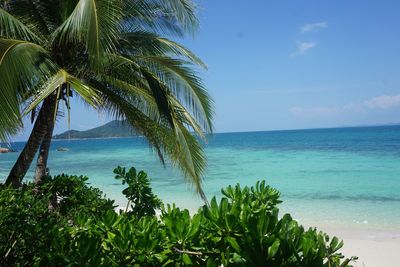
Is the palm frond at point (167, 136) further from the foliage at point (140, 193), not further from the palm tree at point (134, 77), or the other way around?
the foliage at point (140, 193)

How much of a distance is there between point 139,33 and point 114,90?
3.42 feet

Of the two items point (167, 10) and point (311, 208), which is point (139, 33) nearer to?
point (167, 10)

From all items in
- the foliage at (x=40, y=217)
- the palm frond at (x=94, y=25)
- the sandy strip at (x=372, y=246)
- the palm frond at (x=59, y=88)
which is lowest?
the sandy strip at (x=372, y=246)

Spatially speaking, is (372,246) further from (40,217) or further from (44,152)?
(40,217)

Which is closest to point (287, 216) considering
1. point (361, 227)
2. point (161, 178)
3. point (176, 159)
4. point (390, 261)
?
point (176, 159)

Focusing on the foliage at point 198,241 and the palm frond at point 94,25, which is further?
the palm frond at point 94,25

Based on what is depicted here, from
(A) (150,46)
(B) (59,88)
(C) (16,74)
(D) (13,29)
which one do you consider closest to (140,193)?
(B) (59,88)

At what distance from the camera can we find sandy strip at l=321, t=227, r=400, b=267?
21.0 ft

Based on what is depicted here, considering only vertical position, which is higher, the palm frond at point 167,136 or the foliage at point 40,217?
the palm frond at point 167,136

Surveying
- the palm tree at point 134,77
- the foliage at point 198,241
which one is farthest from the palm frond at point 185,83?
the foliage at point 198,241

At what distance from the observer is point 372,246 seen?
7.16 meters

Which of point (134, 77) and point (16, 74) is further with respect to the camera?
point (134, 77)

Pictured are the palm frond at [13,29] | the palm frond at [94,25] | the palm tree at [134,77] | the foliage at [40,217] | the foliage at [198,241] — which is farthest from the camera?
the palm tree at [134,77]

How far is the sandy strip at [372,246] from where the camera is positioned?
641 cm
